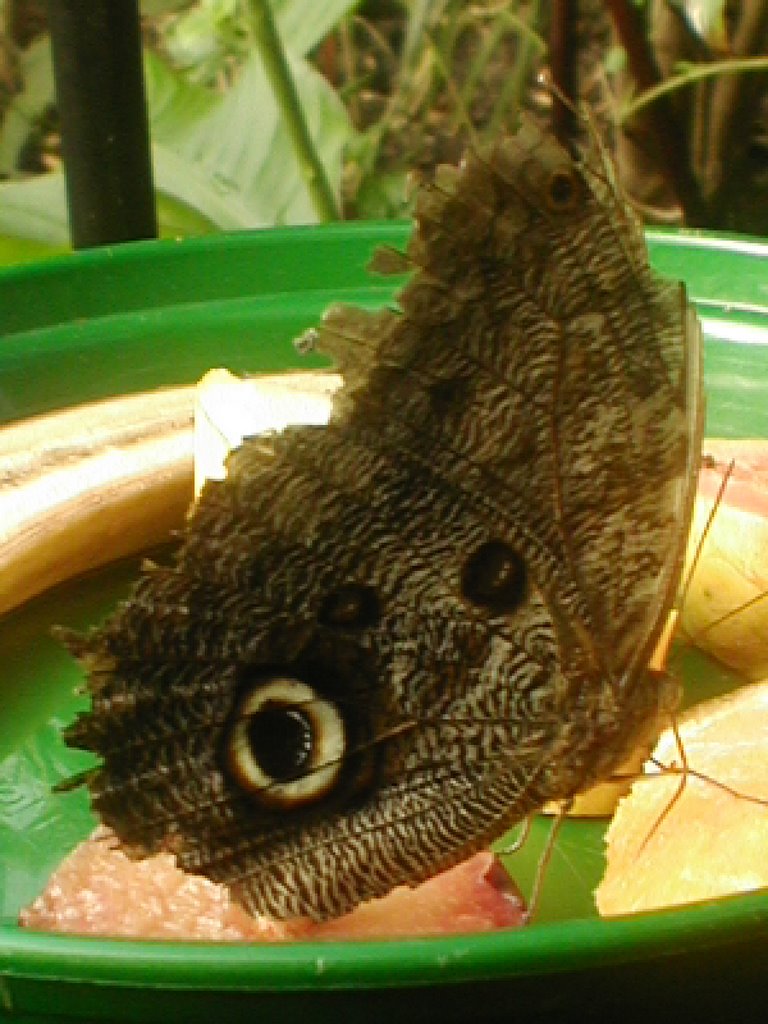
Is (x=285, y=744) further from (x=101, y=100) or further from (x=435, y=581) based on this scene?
(x=101, y=100)

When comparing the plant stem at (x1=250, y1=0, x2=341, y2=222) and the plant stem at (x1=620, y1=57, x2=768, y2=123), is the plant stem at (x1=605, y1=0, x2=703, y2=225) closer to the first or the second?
the plant stem at (x1=620, y1=57, x2=768, y2=123)

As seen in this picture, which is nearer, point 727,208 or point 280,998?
point 280,998

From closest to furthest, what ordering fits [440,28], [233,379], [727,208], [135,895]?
[135,895], [233,379], [727,208], [440,28]

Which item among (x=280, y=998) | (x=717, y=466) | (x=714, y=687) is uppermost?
(x=280, y=998)

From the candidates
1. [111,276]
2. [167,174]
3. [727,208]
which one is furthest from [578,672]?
[727,208]

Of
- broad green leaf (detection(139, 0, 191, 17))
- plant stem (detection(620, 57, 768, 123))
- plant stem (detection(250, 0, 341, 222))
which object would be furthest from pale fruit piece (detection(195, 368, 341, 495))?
broad green leaf (detection(139, 0, 191, 17))

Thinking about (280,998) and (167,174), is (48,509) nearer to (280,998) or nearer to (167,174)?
(280,998)
